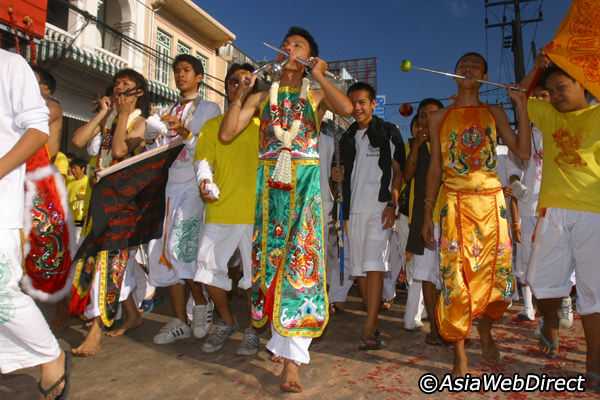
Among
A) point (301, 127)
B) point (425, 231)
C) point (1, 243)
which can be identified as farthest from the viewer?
point (425, 231)

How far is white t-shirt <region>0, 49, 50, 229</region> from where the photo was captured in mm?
2314

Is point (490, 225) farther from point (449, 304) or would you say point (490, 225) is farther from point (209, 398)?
point (209, 398)

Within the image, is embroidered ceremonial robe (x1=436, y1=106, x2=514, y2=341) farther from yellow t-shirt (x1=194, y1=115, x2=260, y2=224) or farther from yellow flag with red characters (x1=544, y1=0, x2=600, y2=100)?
yellow t-shirt (x1=194, y1=115, x2=260, y2=224)

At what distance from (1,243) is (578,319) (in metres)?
5.06

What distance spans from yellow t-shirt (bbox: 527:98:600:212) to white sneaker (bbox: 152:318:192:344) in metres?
2.95

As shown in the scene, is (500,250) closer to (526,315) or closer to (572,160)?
(572,160)

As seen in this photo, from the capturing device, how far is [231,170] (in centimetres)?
373

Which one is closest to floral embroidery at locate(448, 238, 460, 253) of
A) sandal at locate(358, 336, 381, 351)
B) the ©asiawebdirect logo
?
the ©asiawebdirect logo

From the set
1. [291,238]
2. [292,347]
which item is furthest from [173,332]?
[291,238]

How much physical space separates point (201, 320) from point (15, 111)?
7.09 ft

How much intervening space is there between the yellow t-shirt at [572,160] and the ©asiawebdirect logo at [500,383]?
1.13 meters

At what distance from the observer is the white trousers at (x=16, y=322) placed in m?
2.20

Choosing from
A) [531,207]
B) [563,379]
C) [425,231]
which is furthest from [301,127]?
[531,207]

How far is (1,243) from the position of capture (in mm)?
2209
